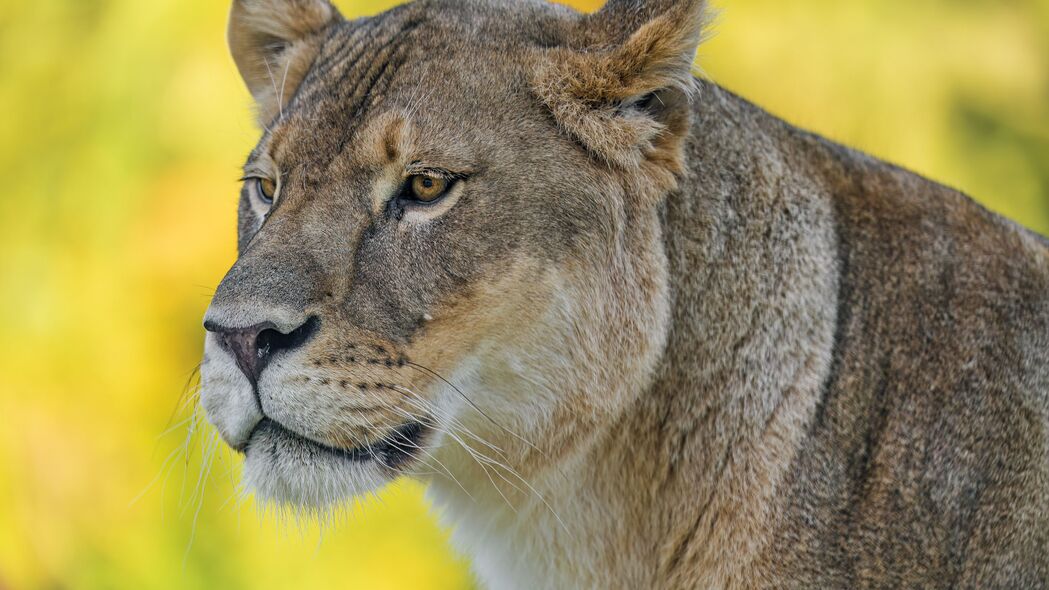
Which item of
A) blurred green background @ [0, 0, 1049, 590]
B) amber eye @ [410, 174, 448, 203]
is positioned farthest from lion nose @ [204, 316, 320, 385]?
blurred green background @ [0, 0, 1049, 590]

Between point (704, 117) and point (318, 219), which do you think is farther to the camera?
point (704, 117)

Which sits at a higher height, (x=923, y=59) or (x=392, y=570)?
Answer: (x=923, y=59)

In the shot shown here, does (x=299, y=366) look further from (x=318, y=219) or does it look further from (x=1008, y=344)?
(x=1008, y=344)

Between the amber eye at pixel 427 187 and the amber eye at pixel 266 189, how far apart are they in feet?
1.36

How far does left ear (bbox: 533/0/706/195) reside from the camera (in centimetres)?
252

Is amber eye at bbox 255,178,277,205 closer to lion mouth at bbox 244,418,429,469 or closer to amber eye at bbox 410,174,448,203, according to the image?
amber eye at bbox 410,174,448,203

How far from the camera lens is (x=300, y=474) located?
2.41m

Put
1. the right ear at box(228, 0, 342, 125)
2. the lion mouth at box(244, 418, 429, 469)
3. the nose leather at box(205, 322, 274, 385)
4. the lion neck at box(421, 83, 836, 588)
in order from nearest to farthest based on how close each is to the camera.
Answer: the nose leather at box(205, 322, 274, 385) < the lion mouth at box(244, 418, 429, 469) < the lion neck at box(421, 83, 836, 588) < the right ear at box(228, 0, 342, 125)

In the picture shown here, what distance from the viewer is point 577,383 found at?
2.60m

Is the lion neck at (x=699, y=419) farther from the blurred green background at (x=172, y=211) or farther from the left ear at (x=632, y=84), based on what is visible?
the blurred green background at (x=172, y=211)

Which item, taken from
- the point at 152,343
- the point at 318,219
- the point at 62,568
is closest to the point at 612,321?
the point at 318,219

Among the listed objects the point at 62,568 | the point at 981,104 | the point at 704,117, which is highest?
the point at 981,104

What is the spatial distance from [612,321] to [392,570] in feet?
9.94

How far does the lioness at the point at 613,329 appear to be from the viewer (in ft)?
7.91
